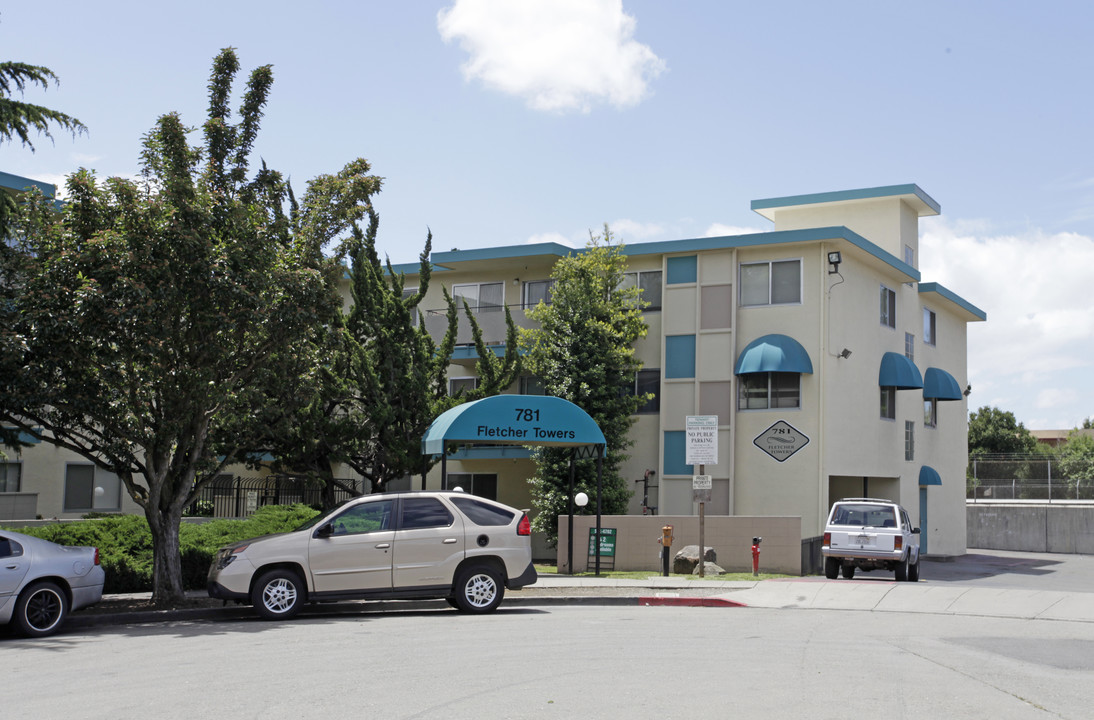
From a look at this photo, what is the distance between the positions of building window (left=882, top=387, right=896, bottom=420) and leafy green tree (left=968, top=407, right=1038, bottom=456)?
53.7m

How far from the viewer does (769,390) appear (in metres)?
28.8

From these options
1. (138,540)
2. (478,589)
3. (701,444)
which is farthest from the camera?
(701,444)

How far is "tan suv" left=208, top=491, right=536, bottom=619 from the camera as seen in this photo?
1426 centimetres

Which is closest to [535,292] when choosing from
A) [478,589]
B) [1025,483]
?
[478,589]

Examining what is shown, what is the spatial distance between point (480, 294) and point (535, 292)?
1935 mm

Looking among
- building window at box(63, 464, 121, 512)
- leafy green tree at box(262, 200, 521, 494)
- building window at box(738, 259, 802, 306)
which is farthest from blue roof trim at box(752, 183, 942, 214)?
building window at box(63, 464, 121, 512)

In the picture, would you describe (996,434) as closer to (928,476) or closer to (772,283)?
(928,476)

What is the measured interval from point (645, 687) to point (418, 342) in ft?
59.1

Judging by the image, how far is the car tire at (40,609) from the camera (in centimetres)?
1272

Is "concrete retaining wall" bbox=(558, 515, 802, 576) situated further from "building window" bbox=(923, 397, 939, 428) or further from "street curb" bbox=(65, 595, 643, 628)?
"building window" bbox=(923, 397, 939, 428)

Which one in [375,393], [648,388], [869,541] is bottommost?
[869,541]

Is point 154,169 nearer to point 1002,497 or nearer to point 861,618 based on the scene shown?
point 861,618

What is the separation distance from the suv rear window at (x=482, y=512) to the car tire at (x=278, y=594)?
8.06ft

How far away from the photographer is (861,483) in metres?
33.5
